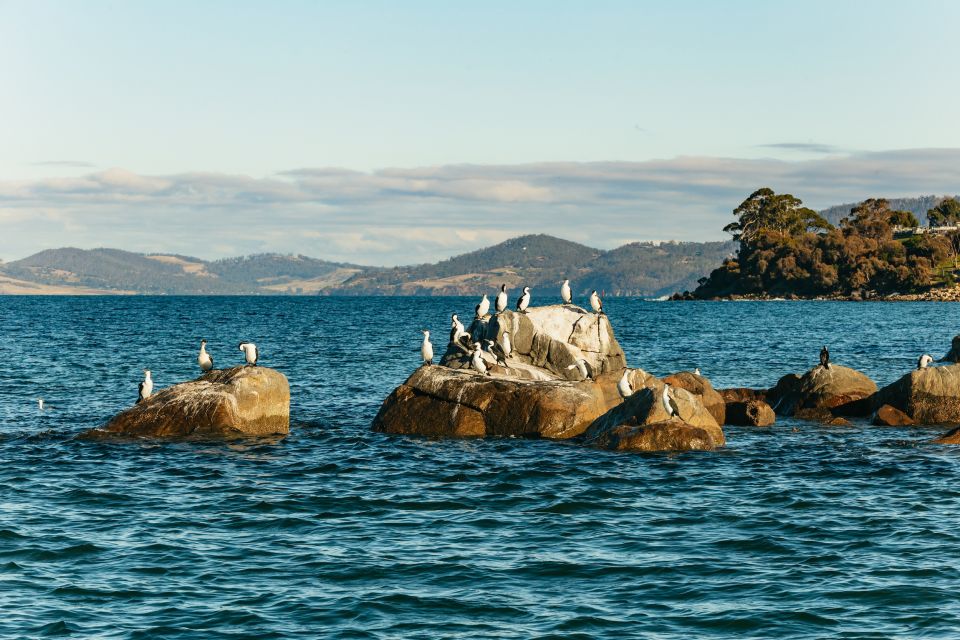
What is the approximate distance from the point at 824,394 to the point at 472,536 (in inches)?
772

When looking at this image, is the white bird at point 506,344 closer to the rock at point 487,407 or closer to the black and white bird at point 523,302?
the black and white bird at point 523,302

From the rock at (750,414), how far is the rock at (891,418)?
10.0ft

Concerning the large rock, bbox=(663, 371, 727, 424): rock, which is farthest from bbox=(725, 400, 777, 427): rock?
the large rock

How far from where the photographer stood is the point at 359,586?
49.0 ft

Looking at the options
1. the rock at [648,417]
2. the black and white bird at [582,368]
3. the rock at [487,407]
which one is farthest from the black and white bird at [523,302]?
the rock at [648,417]

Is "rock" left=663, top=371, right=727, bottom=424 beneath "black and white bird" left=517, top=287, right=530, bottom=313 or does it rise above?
beneath

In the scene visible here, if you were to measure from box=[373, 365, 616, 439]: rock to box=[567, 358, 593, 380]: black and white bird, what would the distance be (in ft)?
12.5

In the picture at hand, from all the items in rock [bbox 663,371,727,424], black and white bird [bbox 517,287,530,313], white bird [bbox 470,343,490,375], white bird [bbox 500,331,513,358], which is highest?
black and white bird [bbox 517,287,530,313]

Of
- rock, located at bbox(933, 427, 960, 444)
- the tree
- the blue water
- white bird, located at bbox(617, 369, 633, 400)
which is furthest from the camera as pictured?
the tree

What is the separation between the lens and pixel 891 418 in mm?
30938

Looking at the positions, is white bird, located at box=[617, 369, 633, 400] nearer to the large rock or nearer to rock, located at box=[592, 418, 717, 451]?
rock, located at box=[592, 418, 717, 451]

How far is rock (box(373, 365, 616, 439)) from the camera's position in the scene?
2839 cm

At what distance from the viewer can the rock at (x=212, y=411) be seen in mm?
27734

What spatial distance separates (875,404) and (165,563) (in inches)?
949
